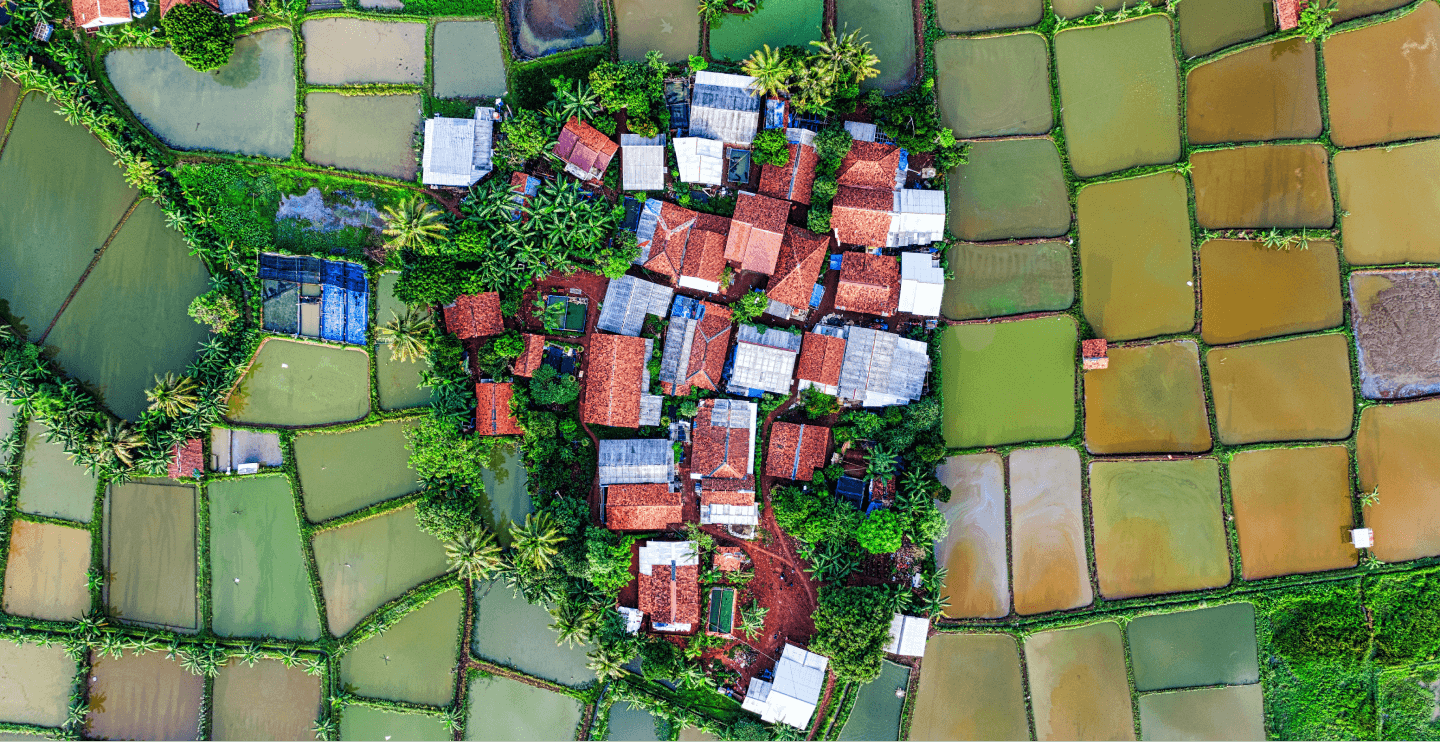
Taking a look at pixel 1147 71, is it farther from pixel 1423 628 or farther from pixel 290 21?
pixel 290 21

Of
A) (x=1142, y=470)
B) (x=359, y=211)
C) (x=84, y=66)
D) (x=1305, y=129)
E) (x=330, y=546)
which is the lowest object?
(x=330, y=546)

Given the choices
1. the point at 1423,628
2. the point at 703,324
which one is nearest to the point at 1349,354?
the point at 1423,628

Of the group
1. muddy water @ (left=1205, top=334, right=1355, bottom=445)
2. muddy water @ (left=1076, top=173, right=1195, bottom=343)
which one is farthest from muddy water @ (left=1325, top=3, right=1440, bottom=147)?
muddy water @ (left=1205, top=334, right=1355, bottom=445)

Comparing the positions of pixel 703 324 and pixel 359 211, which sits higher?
pixel 359 211

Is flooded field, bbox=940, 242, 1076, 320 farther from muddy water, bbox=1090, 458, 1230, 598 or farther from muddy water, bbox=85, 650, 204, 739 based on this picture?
muddy water, bbox=85, 650, 204, 739

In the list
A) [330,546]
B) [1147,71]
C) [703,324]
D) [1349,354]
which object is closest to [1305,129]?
[1147,71]

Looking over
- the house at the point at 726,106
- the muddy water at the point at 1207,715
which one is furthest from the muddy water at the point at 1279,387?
the house at the point at 726,106

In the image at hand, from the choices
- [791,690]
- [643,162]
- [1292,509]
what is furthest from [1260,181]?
[791,690]
